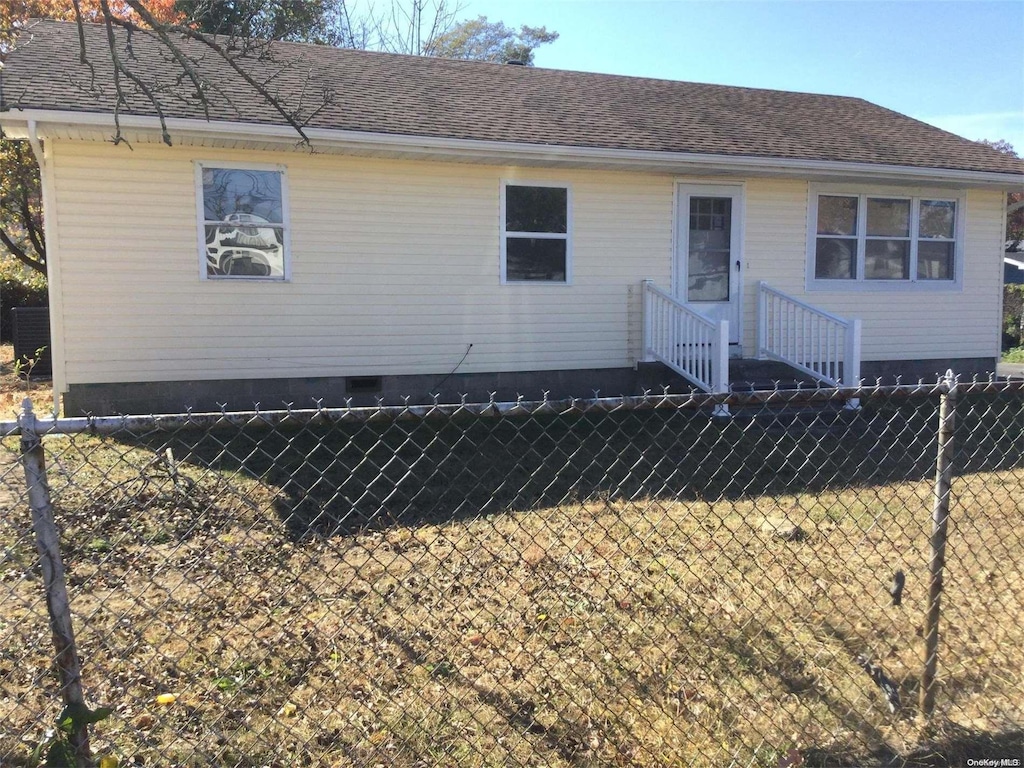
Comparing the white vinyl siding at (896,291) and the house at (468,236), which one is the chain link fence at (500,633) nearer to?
the house at (468,236)

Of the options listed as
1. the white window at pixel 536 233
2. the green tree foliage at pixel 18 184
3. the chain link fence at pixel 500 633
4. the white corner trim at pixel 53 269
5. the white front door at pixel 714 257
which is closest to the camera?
the chain link fence at pixel 500 633

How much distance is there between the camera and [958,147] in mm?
12898

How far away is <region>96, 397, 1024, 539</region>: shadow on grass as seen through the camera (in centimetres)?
573

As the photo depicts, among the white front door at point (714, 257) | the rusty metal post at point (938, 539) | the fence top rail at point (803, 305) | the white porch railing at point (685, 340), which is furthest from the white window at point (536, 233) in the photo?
the rusty metal post at point (938, 539)

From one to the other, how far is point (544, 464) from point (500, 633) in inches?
57.3

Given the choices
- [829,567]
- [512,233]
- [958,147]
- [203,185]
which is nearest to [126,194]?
[203,185]

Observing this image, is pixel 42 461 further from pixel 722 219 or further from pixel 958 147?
pixel 958 147

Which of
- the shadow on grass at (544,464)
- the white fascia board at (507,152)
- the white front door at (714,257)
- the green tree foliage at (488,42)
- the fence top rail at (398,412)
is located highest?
the green tree foliage at (488,42)

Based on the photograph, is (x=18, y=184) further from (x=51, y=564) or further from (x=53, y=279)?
(x=51, y=564)

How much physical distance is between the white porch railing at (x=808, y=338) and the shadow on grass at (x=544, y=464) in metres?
0.92

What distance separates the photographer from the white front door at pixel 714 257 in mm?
11258

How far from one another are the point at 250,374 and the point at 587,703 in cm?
732

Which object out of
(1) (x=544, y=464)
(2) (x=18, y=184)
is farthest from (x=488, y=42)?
(1) (x=544, y=464)

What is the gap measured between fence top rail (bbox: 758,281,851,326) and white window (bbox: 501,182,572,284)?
2976mm
